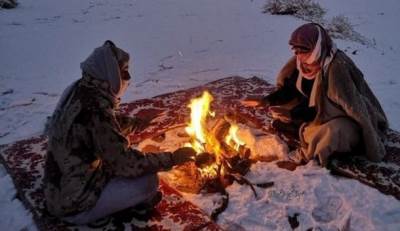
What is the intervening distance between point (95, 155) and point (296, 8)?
27.5ft

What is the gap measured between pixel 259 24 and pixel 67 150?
7.26m

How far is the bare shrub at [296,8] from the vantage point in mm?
10859

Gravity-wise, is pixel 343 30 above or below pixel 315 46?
below

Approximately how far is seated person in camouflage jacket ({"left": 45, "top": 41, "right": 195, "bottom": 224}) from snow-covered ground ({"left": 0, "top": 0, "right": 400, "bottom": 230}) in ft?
1.80

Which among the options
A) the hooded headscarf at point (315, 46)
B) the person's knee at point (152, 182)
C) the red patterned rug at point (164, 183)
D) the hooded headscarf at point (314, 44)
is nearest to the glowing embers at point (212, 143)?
the red patterned rug at point (164, 183)

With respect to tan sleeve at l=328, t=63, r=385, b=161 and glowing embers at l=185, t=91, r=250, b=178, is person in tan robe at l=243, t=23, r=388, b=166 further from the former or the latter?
glowing embers at l=185, t=91, r=250, b=178

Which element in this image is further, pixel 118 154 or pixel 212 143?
pixel 212 143

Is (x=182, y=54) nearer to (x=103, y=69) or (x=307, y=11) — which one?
(x=307, y=11)

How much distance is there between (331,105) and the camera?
4.65 meters

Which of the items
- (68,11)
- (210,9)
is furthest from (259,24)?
(68,11)

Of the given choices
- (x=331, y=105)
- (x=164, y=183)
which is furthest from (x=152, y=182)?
(x=331, y=105)

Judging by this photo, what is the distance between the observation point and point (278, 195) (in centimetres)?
417

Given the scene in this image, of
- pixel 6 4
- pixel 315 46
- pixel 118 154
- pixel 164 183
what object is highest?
pixel 315 46

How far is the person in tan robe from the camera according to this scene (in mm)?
4520
